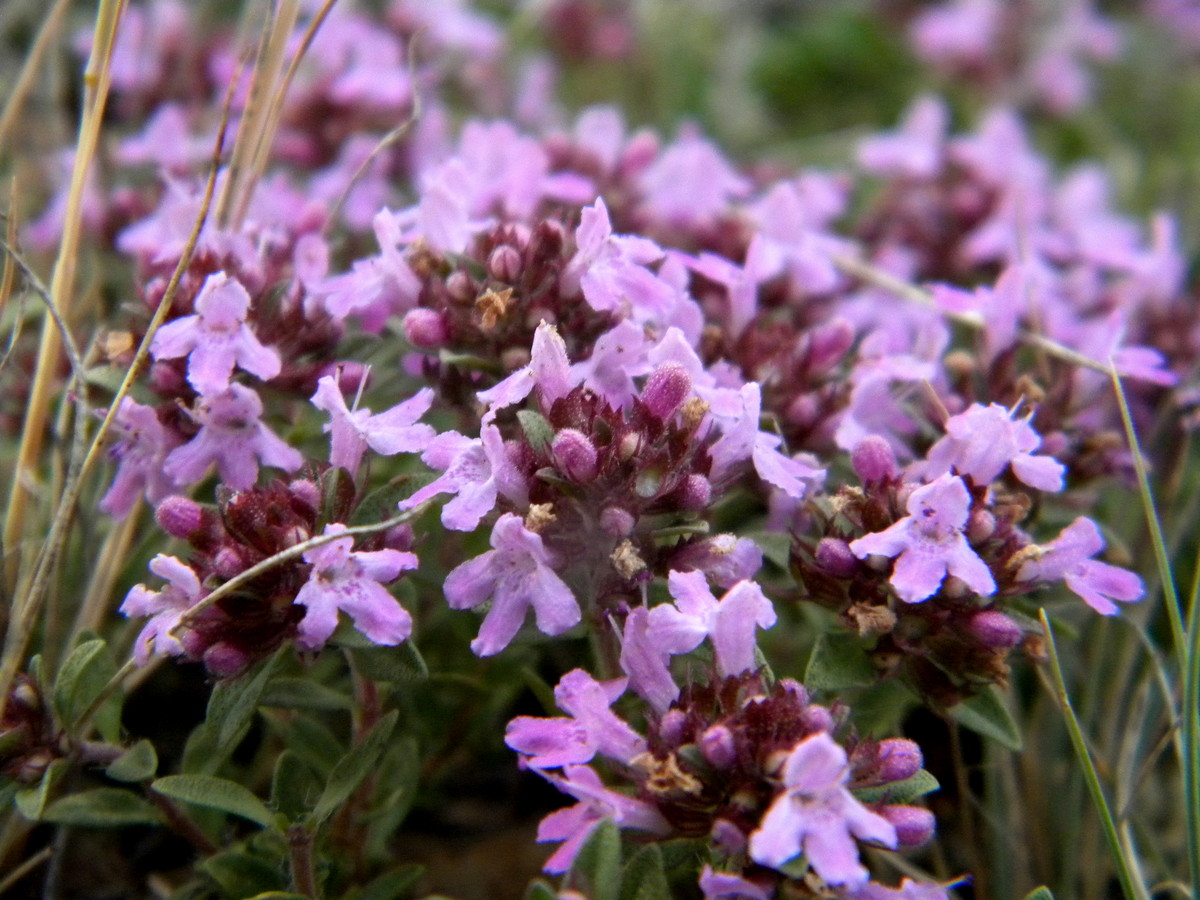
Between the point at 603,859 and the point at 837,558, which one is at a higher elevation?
the point at 837,558

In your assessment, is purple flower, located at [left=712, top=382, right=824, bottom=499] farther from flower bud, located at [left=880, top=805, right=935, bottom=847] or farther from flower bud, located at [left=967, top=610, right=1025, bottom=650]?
flower bud, located at [left=880, top=805, right=935, bottom=847]

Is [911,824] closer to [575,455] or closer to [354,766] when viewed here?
[575,455]

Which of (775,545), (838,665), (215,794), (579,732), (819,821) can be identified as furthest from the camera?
(775,545)

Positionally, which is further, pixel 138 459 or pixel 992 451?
pixel 138 459

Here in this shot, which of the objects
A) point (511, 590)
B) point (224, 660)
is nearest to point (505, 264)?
point (511, 590)

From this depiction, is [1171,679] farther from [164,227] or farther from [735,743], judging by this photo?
[164,227]

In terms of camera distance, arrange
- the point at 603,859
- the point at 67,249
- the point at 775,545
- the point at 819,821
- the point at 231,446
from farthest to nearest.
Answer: the point at 67,249, the point at 775,545, the point at 231,446, the point at 603,859, the point at 819,821
